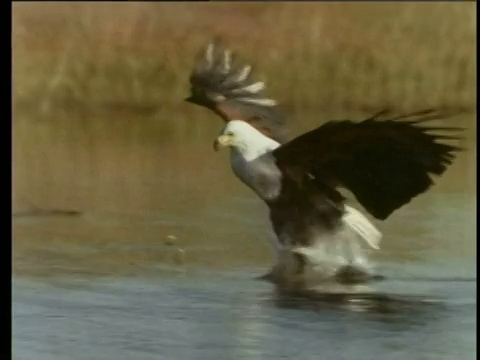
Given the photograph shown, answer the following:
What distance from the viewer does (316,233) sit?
812 mm

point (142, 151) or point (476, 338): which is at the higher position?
point (142, 151)

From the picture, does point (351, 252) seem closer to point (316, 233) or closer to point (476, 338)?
point (316, 233)

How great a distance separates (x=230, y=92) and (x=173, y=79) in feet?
0.21

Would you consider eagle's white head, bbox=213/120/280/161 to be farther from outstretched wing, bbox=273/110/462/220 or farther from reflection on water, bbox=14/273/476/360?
reflection on water, bbox=14/273/476/360

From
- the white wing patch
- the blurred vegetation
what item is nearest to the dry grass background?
the blurred vegetation

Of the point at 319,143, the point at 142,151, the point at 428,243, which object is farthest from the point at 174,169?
the point at 428,243

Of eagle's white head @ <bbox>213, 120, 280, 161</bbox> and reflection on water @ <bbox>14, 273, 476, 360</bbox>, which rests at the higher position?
eagle's white head @ <bbox>213, 120, 280, 161</bbox>

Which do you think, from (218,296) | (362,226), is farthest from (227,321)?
(362,226)

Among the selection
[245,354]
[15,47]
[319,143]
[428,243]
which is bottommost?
[245,354]

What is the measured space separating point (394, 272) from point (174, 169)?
0.82 feet

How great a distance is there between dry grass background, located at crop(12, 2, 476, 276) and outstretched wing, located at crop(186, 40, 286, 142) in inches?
0.5

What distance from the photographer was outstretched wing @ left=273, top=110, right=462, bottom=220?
0.79m

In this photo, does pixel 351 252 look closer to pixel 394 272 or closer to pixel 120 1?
pixel 394 272

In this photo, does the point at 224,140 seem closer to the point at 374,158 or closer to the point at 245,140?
the point at 245,140
